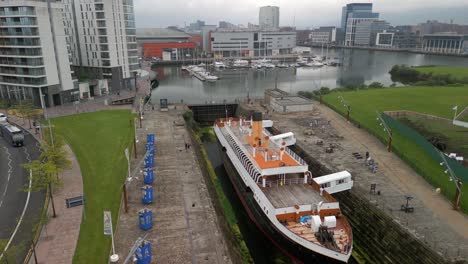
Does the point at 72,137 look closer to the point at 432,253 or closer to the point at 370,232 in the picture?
the point at 370,232

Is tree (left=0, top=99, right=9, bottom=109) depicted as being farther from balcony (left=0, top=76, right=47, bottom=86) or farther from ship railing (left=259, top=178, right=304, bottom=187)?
ship railing (left=259, top=178, right=304, bottom=187)

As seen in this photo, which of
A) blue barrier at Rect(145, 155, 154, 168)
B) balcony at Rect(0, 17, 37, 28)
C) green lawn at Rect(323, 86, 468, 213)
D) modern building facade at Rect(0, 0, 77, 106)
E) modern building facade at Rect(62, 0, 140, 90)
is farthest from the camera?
modern building facade at Rect(62, 0, 140, 90)

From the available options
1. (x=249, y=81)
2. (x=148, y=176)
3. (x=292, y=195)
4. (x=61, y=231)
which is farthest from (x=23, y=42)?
(x=249, y=81)

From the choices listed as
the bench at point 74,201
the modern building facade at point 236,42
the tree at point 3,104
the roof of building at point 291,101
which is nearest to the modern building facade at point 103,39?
the tree at point 3,104

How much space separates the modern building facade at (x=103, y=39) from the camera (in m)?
75.0

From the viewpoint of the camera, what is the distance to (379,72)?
140625 millimetres

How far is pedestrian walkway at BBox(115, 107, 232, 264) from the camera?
21.0m

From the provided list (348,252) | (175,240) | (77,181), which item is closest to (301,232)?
(348,252)

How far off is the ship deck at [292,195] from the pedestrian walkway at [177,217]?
188 inches

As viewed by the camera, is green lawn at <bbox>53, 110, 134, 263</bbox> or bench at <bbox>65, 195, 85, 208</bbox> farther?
bench at <bbox>65, 195, 85, 208</bbox>

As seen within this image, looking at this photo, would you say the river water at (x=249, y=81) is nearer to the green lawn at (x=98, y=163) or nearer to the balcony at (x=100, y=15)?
the balcony at (x=100, y=15)

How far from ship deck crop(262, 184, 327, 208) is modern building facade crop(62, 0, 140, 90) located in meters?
61.8

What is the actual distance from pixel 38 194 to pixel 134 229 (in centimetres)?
1130

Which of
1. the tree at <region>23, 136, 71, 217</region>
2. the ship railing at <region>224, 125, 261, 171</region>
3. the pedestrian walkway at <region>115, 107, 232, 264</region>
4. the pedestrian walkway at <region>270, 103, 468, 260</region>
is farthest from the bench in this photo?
the pedestrian walkway at <region>270, 103, 468, 260</region>
